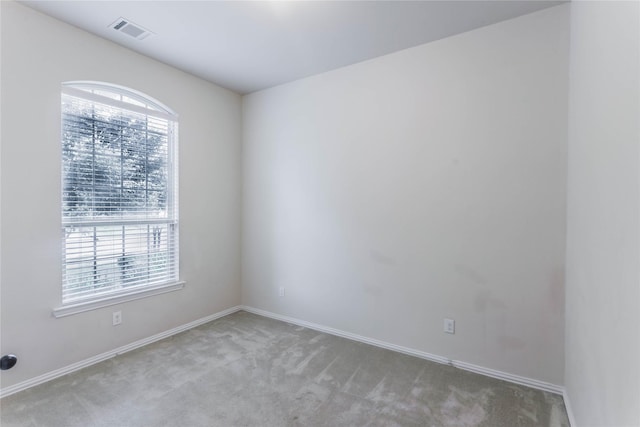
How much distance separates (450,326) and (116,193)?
3.08 meters

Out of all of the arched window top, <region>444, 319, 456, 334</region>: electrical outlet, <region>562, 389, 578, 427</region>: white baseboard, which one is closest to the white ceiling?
the arched window top

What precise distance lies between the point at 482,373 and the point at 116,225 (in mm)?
3257

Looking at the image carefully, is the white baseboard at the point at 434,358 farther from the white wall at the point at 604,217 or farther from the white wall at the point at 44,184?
the white wall at the point at 44,184

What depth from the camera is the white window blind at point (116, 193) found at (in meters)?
2.41

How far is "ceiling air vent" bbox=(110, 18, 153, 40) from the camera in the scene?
230cm

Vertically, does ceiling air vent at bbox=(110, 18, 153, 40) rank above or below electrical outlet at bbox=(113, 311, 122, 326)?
above

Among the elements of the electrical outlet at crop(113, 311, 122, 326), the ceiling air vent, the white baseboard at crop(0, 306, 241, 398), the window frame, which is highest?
the ceiling air vent

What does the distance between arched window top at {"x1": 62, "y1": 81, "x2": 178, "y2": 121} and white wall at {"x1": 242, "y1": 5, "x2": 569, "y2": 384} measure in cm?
113

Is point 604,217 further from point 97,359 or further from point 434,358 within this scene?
point 97,359

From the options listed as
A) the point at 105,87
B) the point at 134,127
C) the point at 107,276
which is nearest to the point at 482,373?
the point at 107,276

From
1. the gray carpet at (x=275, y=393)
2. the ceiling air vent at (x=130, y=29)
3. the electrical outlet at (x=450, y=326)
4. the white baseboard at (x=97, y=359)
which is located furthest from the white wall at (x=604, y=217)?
the white baseboard at (x=97, y=359)

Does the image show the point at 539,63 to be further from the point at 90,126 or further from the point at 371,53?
→ the point at 90,126

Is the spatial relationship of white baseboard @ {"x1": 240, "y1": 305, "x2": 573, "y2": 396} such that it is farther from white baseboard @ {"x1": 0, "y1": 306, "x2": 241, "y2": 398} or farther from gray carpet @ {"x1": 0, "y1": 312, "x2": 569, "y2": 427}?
white baseboard @ {"x1": 0, "y1": 306, "x2": 241, "y2": 398}

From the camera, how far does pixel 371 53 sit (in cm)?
275
